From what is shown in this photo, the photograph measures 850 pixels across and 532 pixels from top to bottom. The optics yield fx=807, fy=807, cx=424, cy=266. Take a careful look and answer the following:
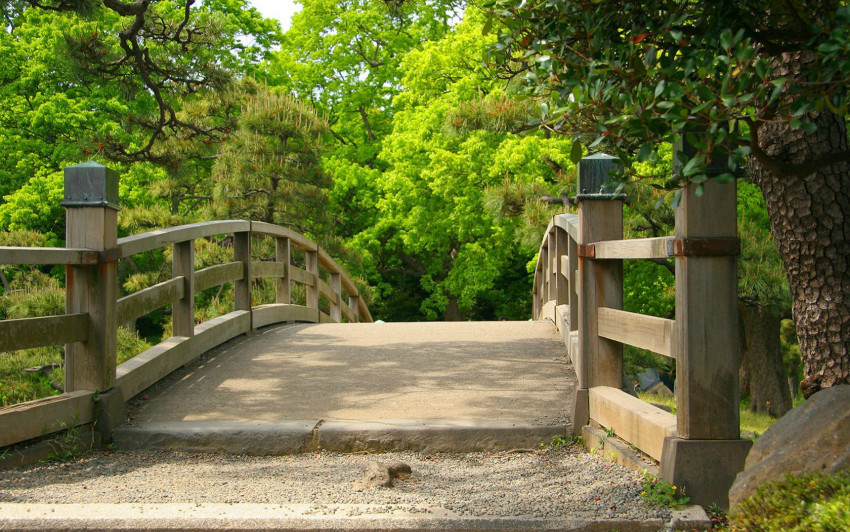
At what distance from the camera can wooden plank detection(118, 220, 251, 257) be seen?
4.73 metres

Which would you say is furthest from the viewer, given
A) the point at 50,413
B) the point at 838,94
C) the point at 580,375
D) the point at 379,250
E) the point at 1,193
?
the point at 379,250

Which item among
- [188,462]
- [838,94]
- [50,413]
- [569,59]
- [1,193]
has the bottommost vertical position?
[188,462]

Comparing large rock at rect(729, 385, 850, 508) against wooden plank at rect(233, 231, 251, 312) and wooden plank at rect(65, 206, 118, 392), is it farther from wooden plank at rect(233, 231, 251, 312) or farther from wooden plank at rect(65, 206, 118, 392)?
wooden plank at rect(233, 231, 251, 312)

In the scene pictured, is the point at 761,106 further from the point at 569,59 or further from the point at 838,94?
the point at 569,59

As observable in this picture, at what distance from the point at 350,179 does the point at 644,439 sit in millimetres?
21268

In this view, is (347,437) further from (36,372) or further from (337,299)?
(36,372)

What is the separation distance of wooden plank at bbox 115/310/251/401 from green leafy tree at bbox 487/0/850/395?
3039mm

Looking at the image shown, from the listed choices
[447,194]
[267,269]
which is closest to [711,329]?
[267,269]

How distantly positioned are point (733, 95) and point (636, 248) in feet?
4.92

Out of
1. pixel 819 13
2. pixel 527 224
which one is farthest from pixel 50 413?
pixel 527 224

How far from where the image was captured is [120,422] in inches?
178

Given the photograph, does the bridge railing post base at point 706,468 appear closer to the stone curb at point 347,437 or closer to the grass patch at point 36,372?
the stone curb at point 347,437

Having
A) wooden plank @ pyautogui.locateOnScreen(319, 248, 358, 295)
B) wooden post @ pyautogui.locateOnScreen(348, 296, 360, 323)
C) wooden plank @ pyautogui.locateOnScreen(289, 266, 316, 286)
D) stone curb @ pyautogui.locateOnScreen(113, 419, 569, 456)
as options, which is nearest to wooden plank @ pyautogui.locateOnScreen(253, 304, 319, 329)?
wooden plank @ pyautogui.locateOnScreen(289, 266, 316, 286)

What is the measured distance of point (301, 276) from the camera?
9188mm
